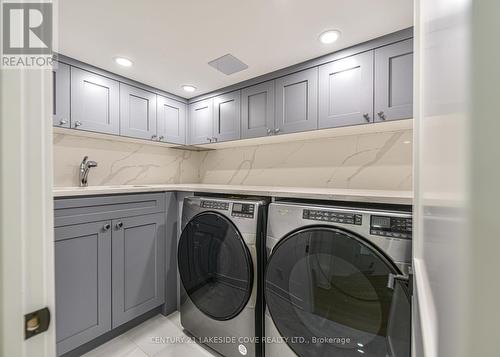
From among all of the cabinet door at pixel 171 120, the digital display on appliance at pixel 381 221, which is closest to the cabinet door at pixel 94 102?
the cabinet door at pixel 171 120

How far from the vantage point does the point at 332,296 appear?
39.5 inches

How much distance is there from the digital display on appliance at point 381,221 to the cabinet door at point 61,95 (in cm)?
209

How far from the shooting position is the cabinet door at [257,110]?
190 cm

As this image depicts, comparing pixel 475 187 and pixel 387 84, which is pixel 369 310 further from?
pixel 387 84

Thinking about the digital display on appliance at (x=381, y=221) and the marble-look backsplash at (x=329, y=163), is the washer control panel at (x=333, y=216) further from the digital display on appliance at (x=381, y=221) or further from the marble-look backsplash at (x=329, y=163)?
the marble-look backsplash at (x=329, y=163)

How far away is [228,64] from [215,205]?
3.68 ft

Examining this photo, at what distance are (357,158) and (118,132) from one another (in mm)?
2025

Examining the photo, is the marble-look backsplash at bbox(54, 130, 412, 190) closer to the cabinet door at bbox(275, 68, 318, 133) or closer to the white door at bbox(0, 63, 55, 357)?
the cabinet door at bbox(275, 68, 318, 133)

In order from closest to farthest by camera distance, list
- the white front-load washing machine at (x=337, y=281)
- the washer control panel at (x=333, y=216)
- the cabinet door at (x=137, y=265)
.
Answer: the white front-load washing machine at (x=337, y=281) → the washer control panel at (x=333, y=216) → the cabinet door at (x=137, y=265)

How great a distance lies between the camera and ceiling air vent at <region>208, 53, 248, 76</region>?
1.69 m

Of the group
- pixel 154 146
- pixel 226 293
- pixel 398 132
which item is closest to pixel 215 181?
pixel 154 146

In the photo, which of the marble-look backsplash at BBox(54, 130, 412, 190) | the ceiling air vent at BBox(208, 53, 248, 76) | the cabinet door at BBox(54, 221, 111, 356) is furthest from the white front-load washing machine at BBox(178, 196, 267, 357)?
the ceiling air vent at BBox(208, 53, 248, 76)
